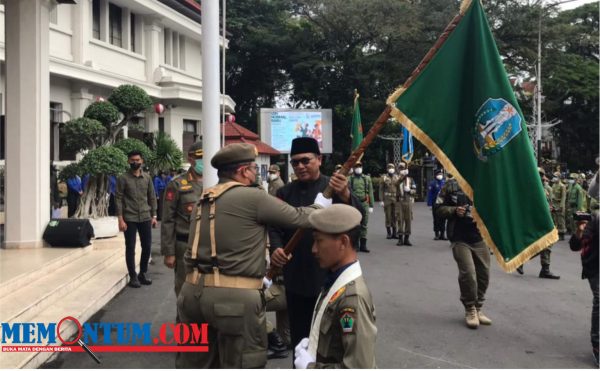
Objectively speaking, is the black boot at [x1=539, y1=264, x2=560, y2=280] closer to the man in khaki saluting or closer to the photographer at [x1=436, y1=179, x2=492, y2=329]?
the photographer at [x1=436, y1=179, x2=492, y2=329]

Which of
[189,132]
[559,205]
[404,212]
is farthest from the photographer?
[189,132]

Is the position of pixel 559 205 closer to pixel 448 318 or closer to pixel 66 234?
pixel 448 318

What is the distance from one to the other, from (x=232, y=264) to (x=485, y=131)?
6.87 ft

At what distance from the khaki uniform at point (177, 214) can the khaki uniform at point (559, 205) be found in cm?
1183

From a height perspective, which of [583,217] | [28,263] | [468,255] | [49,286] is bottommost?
[49,286]

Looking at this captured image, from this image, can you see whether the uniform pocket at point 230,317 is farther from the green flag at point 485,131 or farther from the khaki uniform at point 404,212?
the khaki uniform at point 404,212

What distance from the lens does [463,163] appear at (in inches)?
165

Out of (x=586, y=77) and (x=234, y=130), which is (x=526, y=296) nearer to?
(x=234, y=130)

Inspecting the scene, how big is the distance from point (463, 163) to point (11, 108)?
26.4 feet

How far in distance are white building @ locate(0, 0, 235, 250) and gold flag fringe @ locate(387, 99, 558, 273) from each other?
2.23m

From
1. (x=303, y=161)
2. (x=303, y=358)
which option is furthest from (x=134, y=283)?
(x=303, y=358)

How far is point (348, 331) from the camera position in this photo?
2.41 metres

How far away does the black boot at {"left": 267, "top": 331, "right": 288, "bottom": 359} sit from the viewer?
18.1 ft

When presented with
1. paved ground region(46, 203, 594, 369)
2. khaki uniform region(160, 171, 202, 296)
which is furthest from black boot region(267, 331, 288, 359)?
khaki uniform region(160, 171, 202, 296)
